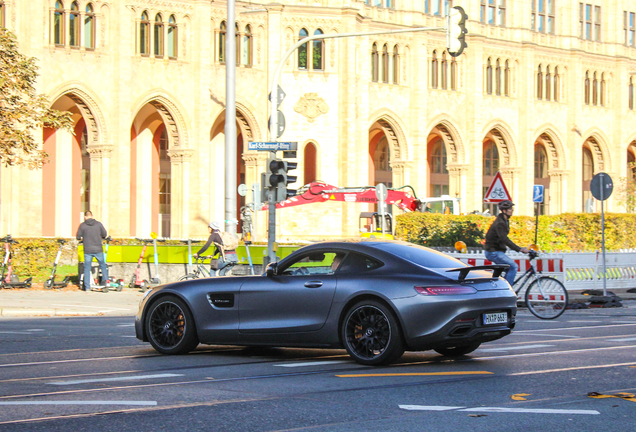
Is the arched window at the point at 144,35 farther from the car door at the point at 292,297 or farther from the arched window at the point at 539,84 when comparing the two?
the car door at the point at 292,297

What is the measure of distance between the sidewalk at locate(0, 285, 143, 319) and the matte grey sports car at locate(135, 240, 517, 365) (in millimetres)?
7400

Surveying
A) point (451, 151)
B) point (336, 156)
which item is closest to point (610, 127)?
point (451, 151)

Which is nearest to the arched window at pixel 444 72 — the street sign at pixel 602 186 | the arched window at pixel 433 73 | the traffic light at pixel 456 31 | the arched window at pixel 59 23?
the arched window at pixel 433 73

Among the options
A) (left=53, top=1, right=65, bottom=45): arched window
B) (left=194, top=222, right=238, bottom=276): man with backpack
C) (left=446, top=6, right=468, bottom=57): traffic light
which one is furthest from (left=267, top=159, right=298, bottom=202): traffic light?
(left=53, top=1, right=65, bottom=45): arched window

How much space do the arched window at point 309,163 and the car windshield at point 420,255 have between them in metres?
34.7

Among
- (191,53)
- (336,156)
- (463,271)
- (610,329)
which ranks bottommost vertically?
(610,329)

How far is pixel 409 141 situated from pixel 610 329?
36.3 m

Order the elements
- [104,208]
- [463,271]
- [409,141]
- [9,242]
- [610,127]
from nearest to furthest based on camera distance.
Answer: [463,271], [9,242], [104,208], [409,141], [610,127]

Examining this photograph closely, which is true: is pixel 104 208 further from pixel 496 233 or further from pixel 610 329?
pixel 610 329

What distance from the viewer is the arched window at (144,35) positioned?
41.2 m

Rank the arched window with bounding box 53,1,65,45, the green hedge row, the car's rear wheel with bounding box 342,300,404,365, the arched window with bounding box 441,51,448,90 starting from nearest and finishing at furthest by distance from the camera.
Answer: the car's rear wheel with bounding box 342,300,404,365
the green hedge row
the arched window with bounding box 53,1,65,45
the arched window with bounding box 441,51,448,90

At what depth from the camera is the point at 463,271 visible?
9.48m

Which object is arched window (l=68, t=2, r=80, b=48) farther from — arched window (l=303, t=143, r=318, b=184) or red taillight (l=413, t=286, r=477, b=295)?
red taillight (l=413, t=286, r=477, b=295)

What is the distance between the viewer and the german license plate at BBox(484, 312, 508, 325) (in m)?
9.48
